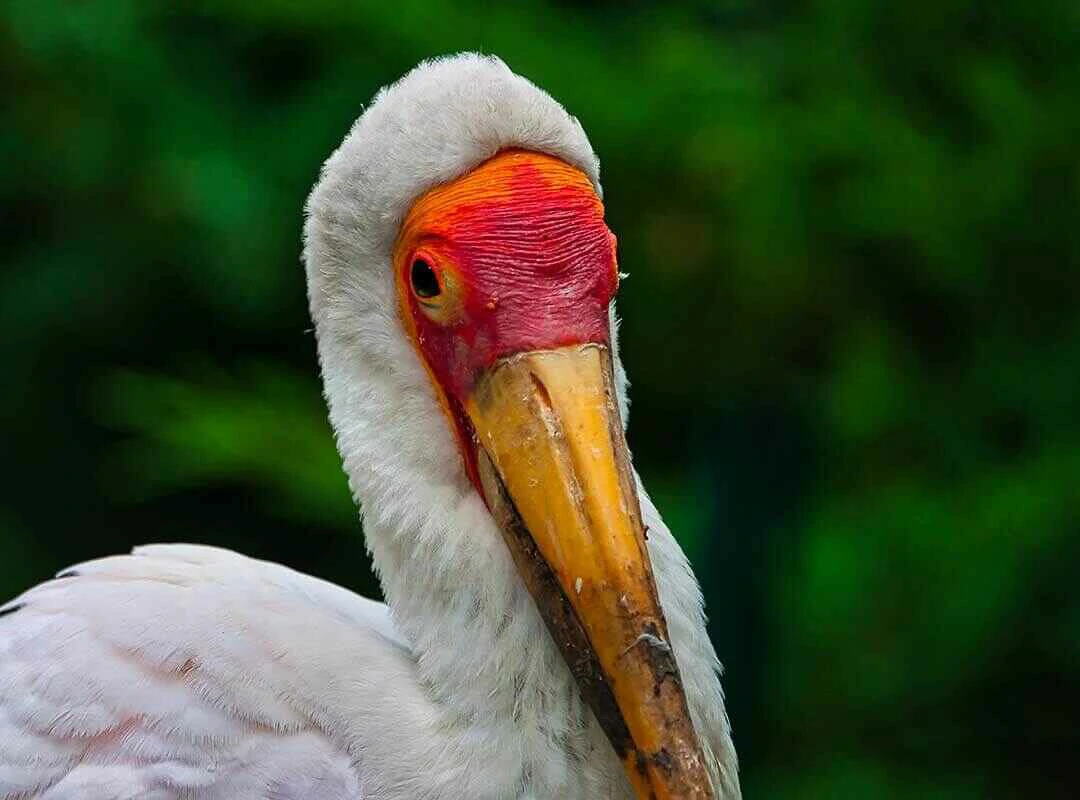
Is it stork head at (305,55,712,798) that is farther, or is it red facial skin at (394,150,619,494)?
red facial skin at (394,150,619,494)

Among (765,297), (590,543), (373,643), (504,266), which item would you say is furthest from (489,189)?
(765,297)

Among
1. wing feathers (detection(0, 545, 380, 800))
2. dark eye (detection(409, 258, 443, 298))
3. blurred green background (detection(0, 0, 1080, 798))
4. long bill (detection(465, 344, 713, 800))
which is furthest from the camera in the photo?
blurred green background (detection(0, 0, 1080, 798))

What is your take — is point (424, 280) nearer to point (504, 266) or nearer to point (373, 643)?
point (504, 266)

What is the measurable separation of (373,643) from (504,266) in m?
0.52

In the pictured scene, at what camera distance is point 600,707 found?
196 cm

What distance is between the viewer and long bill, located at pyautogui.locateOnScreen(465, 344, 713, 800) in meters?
1.90

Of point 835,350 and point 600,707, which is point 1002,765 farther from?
point 600,707

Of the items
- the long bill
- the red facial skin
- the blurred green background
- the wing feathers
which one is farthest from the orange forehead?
the blurred green background

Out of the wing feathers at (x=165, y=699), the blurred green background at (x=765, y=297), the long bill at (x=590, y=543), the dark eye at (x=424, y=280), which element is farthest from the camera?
the blurred green background at (x=765, y=297)

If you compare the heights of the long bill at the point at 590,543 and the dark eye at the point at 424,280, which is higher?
the dark eye at the point at 424,280

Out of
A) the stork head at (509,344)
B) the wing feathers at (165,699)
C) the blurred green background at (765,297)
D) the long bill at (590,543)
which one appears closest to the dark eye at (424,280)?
the stork head at (509,344)

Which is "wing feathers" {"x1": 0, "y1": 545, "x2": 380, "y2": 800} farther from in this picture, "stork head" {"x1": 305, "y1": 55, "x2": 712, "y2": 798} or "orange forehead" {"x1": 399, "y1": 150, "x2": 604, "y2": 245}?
"orange forehead" {"x1": 399, "y1": 150, "x2": 604, "y2": 245}

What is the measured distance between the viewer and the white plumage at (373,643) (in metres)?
2.01

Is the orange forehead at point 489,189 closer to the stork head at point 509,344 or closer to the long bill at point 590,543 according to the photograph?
the stork head at point 509,344
